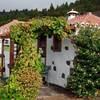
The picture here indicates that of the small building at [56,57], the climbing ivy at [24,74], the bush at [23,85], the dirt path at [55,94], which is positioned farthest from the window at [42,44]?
the bush at [23,85]

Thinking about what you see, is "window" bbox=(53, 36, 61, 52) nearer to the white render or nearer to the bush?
the white render

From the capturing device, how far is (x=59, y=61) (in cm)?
1564

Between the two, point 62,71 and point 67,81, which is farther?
point 62,71

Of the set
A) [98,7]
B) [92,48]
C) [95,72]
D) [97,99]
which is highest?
[98,7]

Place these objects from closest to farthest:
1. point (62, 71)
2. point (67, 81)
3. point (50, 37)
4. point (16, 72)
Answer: point (16, 72) → point (67, 81) → point (62, 71) → point (50, 37)

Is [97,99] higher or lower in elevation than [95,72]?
lower

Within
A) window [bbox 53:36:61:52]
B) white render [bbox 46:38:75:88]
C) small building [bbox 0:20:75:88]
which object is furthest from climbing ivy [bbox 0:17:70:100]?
window [bbox 53:36:61:52]

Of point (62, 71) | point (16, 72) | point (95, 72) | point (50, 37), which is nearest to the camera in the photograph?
point (16, 72)

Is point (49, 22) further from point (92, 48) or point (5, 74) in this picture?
point (5, 74)

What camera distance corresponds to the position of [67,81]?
14.3 m

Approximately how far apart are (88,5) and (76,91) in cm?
6831

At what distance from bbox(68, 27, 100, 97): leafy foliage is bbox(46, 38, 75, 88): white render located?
3.35ft

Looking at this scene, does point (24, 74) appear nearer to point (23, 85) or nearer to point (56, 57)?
point (23, 85)

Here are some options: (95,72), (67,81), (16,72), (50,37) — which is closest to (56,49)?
(50,37)
